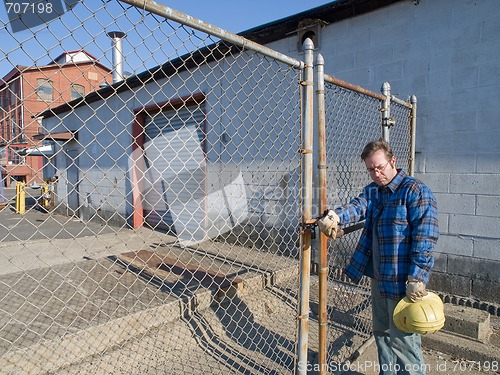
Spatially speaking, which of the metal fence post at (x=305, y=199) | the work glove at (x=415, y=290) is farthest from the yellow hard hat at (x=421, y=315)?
the metal fence post at (x=305, y=199)

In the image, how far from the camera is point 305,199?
222 centimetres

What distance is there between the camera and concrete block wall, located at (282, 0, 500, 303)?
14.3 ft

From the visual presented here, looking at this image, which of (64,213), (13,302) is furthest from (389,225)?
(64,213)

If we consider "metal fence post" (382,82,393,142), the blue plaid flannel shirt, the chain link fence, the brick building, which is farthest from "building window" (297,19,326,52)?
the blue plaid flannel shirt

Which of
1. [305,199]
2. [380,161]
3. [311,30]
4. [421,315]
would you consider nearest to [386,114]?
[380,161]

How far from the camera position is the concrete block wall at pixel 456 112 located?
172 inches

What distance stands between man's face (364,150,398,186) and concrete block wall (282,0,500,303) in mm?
2723

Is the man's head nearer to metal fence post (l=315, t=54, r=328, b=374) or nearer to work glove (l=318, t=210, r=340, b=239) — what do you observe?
metal fence post (l=315, t=54, r=328, b=374)

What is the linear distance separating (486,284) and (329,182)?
252 centimetres

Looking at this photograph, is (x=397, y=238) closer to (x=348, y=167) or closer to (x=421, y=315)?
(x=421, y=315)

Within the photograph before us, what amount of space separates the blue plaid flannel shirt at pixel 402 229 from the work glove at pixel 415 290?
58 mm

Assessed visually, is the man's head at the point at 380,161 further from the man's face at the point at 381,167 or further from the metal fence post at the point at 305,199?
the metal fence post at the point at 305,199

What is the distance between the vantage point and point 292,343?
3662 millimetres

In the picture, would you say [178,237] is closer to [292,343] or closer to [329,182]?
A: [329,182]
